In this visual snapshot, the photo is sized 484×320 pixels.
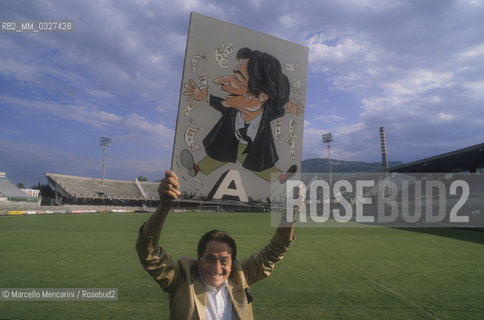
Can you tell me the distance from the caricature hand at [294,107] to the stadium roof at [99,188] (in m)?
52.9

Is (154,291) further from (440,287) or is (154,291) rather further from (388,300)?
(440,287)

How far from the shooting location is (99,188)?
56281 mm

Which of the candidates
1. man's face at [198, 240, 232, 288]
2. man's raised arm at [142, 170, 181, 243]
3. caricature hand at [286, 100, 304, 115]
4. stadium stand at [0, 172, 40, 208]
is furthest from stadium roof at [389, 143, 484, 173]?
stadium stand at [0, 172, 40, 208]

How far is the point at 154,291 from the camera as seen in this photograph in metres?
5.77

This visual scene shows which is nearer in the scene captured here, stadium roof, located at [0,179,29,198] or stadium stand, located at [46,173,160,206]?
stadium roof, located at [0,179,29,198]

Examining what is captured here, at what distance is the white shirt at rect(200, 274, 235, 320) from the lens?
1.79 m

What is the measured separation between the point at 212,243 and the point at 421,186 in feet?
109

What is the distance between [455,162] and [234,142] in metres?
28.8

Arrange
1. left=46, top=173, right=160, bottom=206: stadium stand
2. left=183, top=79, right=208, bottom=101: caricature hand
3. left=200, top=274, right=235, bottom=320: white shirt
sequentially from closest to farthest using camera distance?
1. left=200, top=274, right=235, bottom=320: white shirt
2. left=183, top=79, right=208, bottom=101: caricature hand
3. left=46, top=173, right=160, bottom=206: stadium stand

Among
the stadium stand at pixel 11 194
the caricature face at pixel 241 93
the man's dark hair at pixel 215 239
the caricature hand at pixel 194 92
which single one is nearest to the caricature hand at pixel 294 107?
the caricature face at pixel 241 93

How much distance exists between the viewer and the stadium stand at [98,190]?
50562 millimetres

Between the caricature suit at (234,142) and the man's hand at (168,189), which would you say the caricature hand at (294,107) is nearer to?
the caricature suit at (234,142)

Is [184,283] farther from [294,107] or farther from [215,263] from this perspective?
[294,107]

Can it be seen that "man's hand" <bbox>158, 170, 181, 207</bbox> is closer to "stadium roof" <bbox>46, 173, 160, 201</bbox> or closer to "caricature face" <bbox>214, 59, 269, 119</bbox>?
"caricature face" <bbox>214, 59, 269, 119</bbox>
